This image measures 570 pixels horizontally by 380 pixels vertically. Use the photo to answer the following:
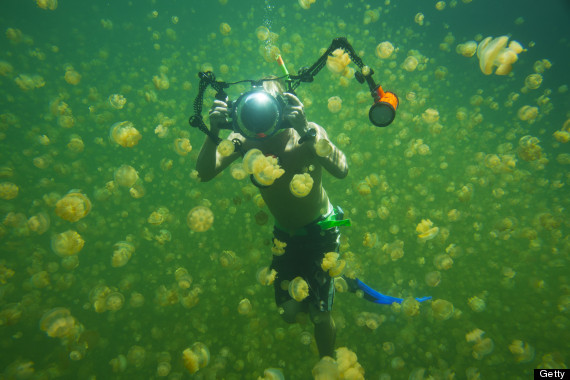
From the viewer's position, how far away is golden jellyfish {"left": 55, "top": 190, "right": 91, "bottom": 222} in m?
3.54

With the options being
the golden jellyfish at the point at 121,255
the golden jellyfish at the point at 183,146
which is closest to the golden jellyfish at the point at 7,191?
the golden jellyfish at the point at 121,255

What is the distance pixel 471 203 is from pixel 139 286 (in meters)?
12.6

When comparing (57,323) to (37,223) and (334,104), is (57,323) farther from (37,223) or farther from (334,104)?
(334,104)

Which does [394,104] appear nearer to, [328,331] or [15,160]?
[328,331]

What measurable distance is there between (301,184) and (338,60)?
4.82 feet

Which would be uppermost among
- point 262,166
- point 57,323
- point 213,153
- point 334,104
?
point 334,104

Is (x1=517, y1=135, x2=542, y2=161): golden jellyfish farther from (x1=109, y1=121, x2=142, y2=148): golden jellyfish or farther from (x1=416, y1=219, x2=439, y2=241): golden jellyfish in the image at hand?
(x1=109, y1=121, x2=142, y2=148): golden jellyfish

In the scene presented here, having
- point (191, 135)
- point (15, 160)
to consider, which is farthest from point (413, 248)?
point (15, 160)

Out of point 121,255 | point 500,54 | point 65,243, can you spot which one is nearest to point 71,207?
point 65,243

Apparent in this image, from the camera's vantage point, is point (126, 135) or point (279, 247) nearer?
point (279, 247)

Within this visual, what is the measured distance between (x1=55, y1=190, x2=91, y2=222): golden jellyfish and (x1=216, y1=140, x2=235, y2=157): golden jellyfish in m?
2.46

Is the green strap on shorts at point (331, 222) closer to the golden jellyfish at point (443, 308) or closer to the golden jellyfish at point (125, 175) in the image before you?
the golden jellyfish at point (443, 308)

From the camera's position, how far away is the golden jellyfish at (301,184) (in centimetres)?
281

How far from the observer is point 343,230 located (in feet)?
26.8
